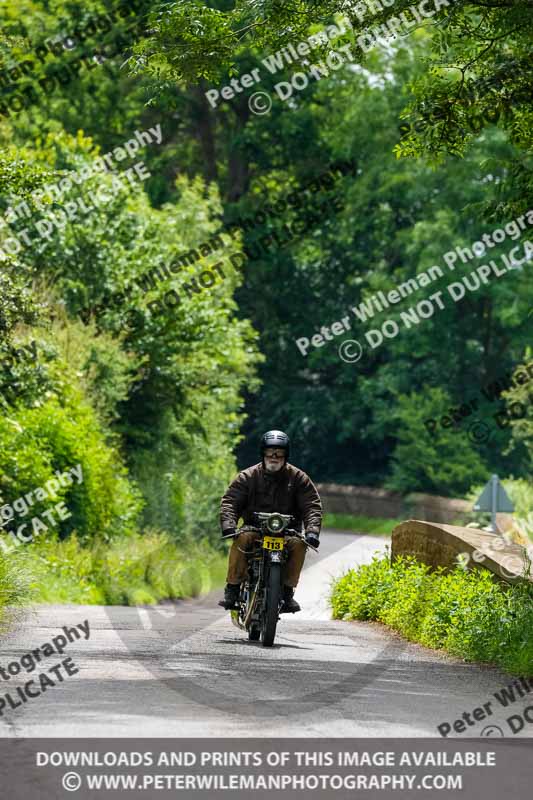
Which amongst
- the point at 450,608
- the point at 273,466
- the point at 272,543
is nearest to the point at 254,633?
the point at 272,543

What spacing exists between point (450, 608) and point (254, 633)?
2.04 meters

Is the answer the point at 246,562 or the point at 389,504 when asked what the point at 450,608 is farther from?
the point at 389,504

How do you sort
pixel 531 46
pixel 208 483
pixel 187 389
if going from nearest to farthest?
pixel 531 46 → pixel 187 389 → pixel 208 483

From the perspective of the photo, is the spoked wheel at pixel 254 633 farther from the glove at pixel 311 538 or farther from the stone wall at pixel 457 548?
the stone wall at pixel 457 548

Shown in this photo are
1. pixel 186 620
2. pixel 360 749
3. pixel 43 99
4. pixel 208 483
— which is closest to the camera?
pixel 360 749

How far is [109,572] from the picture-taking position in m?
23.4

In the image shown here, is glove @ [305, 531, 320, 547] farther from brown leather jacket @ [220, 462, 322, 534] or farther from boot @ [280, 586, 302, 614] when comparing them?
boot @ [280, 586, 302, 614]

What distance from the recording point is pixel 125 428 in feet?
102

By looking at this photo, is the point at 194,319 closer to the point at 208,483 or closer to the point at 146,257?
the point at 146,257

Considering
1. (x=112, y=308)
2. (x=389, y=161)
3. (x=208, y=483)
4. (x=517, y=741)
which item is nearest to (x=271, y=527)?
(x=517, y=741)

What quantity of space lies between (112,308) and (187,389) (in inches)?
124

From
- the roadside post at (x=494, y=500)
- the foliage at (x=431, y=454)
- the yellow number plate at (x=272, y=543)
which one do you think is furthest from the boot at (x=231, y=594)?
the foliage at (x=431, y=454)

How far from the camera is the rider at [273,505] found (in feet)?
42.7

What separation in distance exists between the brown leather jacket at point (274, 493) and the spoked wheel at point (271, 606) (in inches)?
28.8
